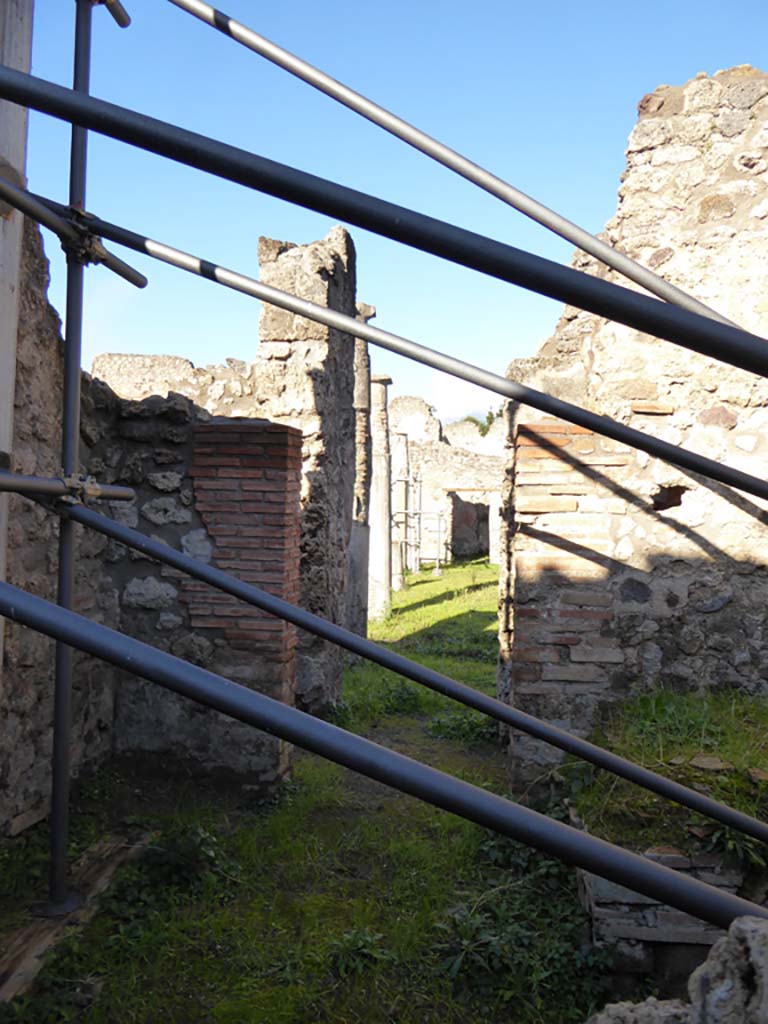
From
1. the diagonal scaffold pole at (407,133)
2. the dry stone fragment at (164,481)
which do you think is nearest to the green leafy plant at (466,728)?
the dry stone fragment at (164,481)

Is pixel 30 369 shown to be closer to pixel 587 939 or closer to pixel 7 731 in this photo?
pixel 7 731

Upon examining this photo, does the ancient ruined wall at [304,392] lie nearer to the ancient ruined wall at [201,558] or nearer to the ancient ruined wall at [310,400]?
the ancient ruined wall at [310,400]

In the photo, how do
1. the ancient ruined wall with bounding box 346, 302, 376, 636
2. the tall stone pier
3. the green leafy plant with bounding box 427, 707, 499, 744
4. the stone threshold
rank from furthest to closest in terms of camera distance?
the tall stone pier → the ancient ruined wall with bounding box 346, 302, 376, 636 → the green leafy plant with bounding box 427, 707, 499, 744 → the stone threshold

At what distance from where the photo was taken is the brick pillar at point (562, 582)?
3.75 meters

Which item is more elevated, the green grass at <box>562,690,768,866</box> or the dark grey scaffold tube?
the dark grey scaffold tube

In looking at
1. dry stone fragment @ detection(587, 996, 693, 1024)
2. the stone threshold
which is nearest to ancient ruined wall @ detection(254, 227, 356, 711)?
the stone threshold

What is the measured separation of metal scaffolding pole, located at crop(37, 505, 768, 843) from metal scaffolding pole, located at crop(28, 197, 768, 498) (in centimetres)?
68

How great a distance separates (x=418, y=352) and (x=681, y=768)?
1865mm

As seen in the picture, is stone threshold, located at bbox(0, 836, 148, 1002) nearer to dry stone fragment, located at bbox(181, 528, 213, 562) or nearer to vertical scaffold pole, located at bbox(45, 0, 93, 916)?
vertical scaffold pole, located at bbox(45, 0, 93, 916)

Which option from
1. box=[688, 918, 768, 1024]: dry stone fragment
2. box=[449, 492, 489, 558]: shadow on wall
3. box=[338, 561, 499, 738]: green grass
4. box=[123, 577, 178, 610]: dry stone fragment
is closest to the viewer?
box=[688, 918, 768, 1024]: dry stone fragment

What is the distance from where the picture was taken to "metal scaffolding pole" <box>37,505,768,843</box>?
186 cm

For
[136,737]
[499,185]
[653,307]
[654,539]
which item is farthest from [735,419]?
[136,737]

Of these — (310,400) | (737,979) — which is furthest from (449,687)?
(310,400)

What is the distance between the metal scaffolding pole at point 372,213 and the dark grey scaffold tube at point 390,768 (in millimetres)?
633
